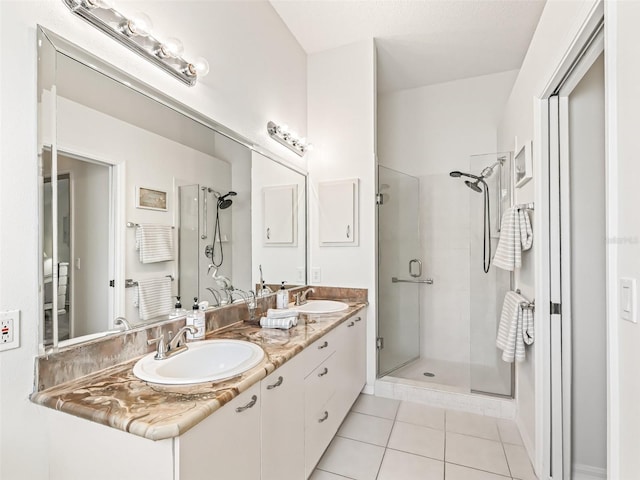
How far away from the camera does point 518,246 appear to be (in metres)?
1.91

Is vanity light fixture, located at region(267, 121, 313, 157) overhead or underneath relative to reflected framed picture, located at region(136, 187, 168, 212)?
overhead

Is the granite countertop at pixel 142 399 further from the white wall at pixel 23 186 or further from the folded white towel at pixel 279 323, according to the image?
the folded white towel at pixel 279 323

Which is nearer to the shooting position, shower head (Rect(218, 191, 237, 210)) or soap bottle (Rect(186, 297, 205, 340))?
soap bottle (Rect(186, 297, 205, 340))

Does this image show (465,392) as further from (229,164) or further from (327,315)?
(229,164)

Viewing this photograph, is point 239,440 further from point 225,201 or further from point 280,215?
point 280,215

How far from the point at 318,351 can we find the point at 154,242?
989mm

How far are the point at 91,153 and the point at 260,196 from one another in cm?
118

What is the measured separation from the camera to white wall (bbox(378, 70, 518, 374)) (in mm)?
3154

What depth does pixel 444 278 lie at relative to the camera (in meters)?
3.23

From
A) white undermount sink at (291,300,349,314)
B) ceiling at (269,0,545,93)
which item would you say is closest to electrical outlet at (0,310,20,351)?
white undermount sink at (291,300,349,314)

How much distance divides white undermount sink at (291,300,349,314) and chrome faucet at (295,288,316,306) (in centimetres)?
5

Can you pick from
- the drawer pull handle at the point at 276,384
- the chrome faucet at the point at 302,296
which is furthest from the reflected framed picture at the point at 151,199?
the chrome faucet at the point at 302,296

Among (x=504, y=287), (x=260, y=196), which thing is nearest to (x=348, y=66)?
(x=260, y=196)

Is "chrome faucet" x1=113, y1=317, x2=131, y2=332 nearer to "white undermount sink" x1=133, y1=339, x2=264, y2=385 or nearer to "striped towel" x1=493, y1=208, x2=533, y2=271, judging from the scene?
"white undermount sink" x1=133, y1=339, x2=264, y2=385
